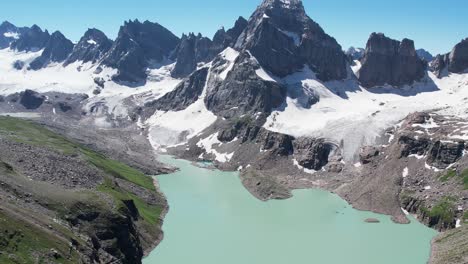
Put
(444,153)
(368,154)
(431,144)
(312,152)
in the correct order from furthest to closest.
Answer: (312,152)
(368,154)
(431,144)
(444,153)

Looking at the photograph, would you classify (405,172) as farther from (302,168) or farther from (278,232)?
(278,232)

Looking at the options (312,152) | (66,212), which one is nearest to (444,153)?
(312,152)

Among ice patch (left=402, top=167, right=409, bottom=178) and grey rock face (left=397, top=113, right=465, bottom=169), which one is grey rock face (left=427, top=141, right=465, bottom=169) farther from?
ice patch (left=402, top=167, right=409, bottom=178)

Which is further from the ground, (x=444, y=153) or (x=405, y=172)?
(x=444, y=153)

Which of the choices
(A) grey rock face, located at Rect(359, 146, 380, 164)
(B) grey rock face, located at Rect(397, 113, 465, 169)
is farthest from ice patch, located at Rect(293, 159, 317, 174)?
(B) grey rock face, located at Rect(397, 113, 465, 169)

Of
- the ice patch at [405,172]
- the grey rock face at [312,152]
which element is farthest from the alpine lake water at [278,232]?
the grey rock face at [312,152]

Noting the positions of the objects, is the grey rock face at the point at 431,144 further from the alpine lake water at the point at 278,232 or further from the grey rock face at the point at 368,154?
the alpine lake water at the point at 278,232
